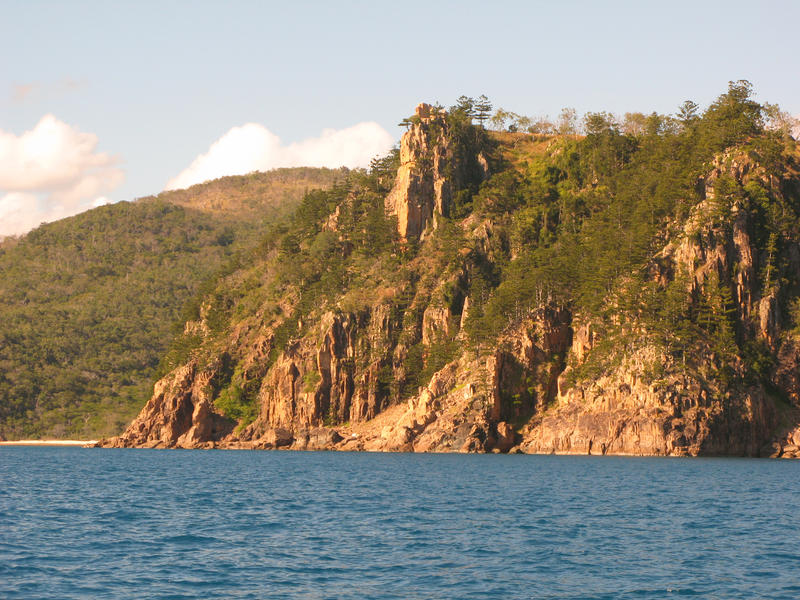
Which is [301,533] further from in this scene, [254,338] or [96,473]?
[254,338]

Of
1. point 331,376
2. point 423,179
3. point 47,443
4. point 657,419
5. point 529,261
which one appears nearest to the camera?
point 657,419

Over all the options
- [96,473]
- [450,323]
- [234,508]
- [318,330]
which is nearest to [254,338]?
[318,330]

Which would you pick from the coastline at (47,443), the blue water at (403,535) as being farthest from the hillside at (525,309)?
the blue water at (403,535)

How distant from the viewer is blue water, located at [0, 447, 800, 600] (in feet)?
112

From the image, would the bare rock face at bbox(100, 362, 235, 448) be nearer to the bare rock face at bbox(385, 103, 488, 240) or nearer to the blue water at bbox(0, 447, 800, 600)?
the bare rock face at bbox(385, 103, 488, 240)

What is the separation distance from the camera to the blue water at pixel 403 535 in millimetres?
34250

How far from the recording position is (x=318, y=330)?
15125cm

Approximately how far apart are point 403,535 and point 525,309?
88888 mm

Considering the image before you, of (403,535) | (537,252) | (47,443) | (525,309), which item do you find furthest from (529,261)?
(47,443)

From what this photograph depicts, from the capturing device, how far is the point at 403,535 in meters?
45.7

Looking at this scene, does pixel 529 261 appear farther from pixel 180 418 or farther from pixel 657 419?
pixel 180 418

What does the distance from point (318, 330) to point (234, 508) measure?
9496 cm

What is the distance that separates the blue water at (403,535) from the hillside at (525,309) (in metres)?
35.0

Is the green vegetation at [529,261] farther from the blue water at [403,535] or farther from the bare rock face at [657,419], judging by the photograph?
the blue water at [403,535]
